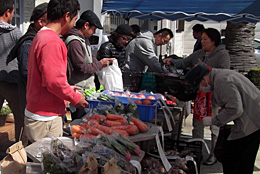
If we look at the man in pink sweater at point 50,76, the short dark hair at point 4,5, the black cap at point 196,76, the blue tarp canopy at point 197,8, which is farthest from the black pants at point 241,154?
the short dark hair at point 4,5

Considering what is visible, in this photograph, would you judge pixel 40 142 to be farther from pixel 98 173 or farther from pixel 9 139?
pixel 9 139

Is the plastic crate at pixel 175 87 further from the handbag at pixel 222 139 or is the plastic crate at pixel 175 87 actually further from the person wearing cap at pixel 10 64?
the person wearing cap at pixel 10 64

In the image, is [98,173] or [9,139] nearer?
[98,173]

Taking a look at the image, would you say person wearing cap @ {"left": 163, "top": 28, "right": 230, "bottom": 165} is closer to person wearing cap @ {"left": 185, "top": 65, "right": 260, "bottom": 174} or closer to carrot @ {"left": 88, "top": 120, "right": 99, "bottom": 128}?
person wearing cap @ {"left": 185, "top": 65, "right": 260, "bottom": 174}

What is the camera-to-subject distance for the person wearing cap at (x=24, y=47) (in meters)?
3.51

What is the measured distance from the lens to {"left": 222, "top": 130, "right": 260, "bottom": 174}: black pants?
11.0ft

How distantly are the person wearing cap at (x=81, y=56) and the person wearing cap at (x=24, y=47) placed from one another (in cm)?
39

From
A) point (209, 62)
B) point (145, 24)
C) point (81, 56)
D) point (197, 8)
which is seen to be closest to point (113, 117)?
point (81, 56)

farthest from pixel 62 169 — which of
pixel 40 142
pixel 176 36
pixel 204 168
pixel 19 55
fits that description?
pixel 176 36

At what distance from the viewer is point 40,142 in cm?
261

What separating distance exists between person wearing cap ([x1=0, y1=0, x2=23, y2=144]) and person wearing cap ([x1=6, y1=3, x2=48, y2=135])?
24 cm

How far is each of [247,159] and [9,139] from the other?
3653mm

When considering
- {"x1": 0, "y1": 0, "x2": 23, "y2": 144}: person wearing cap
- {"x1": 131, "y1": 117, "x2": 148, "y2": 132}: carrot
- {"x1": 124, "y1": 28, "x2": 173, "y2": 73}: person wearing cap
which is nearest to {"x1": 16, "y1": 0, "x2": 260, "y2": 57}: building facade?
{"x1": 124, "y1": 28, "x2": 173, "y2": 73}: person wearing cap

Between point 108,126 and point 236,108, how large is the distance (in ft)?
4.25
